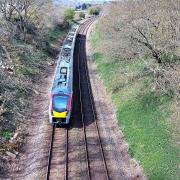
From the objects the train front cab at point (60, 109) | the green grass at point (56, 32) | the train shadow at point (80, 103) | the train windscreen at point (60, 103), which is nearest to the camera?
the train front cab at point (60, 109)

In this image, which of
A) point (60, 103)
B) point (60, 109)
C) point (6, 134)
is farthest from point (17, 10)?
point (6, 134)

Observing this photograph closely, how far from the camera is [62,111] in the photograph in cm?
2766

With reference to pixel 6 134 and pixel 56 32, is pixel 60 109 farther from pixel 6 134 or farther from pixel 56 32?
pixel 56 32

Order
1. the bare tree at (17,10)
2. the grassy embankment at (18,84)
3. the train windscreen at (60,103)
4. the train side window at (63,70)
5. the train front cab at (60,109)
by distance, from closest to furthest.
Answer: the grassy embankment at (18,84) → the train front cab at (60,109) → the train windscreen at (60,103) → the train side window at (63,70) → the bare tree at (17,10)

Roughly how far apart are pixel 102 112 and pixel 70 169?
10141mm

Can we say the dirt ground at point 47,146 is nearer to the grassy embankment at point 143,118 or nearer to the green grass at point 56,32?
the grassy embankment at point 143,118

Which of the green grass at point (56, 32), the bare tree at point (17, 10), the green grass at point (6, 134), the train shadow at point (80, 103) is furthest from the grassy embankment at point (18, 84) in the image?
the green grass at point (56, 32)

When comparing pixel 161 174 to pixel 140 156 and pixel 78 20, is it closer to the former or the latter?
pixel 140 156

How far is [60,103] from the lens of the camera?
92.6 ft

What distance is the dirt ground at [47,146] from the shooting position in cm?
2222

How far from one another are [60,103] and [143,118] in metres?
6.01

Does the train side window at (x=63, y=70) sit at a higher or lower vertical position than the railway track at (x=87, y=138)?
higher

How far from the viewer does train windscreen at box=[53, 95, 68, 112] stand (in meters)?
27.8

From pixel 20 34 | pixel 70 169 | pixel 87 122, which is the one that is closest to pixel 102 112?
pixel 87 122
